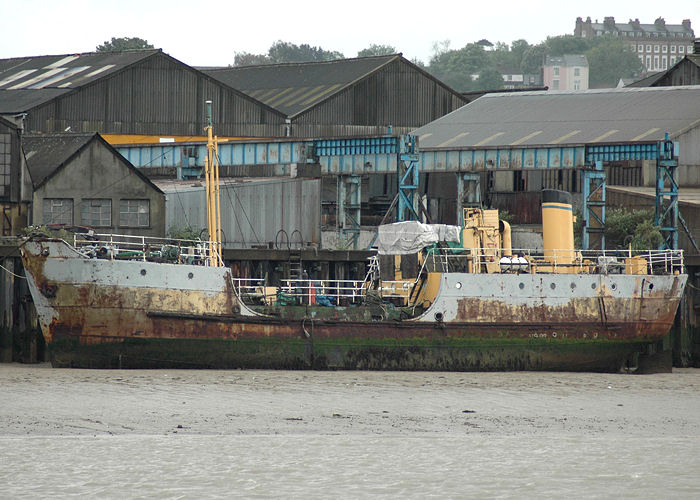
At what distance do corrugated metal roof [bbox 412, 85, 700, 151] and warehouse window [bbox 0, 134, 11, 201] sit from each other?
705 inches

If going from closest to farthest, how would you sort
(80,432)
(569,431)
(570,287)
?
(80,432) → (569,431) → (570,287)

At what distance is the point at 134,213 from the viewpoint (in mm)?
44406

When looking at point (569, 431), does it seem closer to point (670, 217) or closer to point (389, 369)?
point (389, 369)

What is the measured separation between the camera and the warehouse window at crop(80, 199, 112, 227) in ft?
142

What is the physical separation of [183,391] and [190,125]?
1394 inches

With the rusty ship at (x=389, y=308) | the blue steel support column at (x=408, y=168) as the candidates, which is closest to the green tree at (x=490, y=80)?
the blue steel support column at (x=408, y=168)

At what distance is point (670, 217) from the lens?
41.4 meters

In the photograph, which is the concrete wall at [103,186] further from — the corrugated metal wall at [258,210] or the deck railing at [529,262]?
the deck railing at [529,262]

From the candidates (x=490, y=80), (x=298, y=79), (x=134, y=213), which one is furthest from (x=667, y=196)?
(x=490, y=80)

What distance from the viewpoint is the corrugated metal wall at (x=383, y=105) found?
6388 cm

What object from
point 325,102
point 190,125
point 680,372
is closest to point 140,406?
point 680,372

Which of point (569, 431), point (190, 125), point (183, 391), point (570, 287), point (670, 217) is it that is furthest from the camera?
point (190, 125)

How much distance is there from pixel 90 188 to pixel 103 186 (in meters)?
0.49

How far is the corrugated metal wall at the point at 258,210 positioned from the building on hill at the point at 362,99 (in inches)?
562
